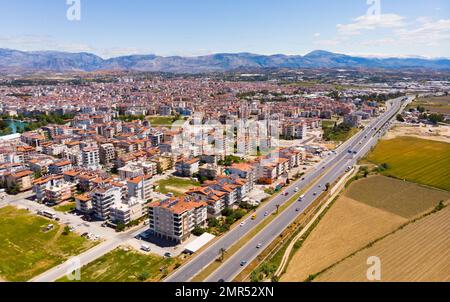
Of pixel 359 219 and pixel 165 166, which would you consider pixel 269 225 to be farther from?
pixel 165 166

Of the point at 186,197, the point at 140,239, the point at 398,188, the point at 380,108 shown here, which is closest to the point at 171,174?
the point at 186,197

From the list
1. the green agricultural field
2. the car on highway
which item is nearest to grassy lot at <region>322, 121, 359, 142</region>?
the green agricultural field

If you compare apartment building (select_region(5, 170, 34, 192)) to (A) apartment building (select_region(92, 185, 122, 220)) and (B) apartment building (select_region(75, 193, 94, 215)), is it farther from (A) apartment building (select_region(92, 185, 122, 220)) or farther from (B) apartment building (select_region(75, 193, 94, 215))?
(A) apartment building (select_region(92, 185, 122, 220))

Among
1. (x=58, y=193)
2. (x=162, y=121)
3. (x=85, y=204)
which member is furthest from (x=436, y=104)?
(x=58, y=193)

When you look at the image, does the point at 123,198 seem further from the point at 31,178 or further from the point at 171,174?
the point at 31,178

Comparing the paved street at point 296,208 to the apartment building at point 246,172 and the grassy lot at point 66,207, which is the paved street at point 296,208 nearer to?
the apartment building at point 246,172

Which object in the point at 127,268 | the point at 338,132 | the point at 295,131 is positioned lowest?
the point at 127,268

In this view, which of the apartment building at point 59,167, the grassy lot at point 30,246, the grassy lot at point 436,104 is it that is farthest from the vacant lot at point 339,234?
the grassy lot at point 436,104
